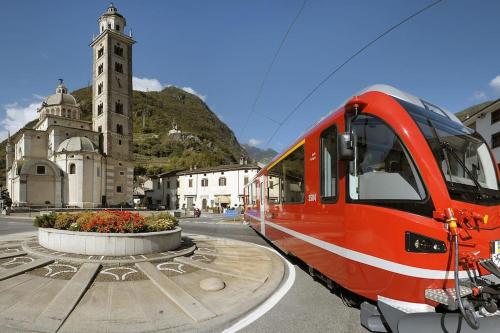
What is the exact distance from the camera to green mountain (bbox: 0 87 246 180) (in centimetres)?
10975

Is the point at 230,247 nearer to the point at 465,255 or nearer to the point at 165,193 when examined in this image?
the point at 465,255

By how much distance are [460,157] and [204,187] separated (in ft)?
198

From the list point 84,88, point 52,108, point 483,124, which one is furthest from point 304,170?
point 84,88

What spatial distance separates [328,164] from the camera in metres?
5.88

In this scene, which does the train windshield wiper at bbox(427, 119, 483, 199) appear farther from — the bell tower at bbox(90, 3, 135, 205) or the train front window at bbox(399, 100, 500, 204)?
the bell tower at bbox(90, 3, 135, 205)

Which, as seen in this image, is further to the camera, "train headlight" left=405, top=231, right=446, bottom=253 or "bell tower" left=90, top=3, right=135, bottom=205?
"bell tower" left=90, top=3, right=135, bottom=205

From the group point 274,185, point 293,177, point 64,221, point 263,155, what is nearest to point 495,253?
point 293,177

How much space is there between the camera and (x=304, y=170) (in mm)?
7215

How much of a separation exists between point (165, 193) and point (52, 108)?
27.1 m

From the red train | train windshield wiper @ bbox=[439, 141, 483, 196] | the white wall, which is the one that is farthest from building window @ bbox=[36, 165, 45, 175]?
train windshield wiper @ bbox=[439, 141, 483, 196]

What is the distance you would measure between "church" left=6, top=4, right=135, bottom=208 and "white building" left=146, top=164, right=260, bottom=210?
10.2m

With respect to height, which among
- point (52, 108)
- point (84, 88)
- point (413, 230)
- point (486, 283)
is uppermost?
point (84, 88)

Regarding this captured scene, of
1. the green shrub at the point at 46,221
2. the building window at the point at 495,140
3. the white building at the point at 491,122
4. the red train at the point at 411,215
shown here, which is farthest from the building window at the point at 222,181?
the red train at the point at 411,215

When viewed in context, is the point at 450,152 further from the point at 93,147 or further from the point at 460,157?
the point at 93,147
